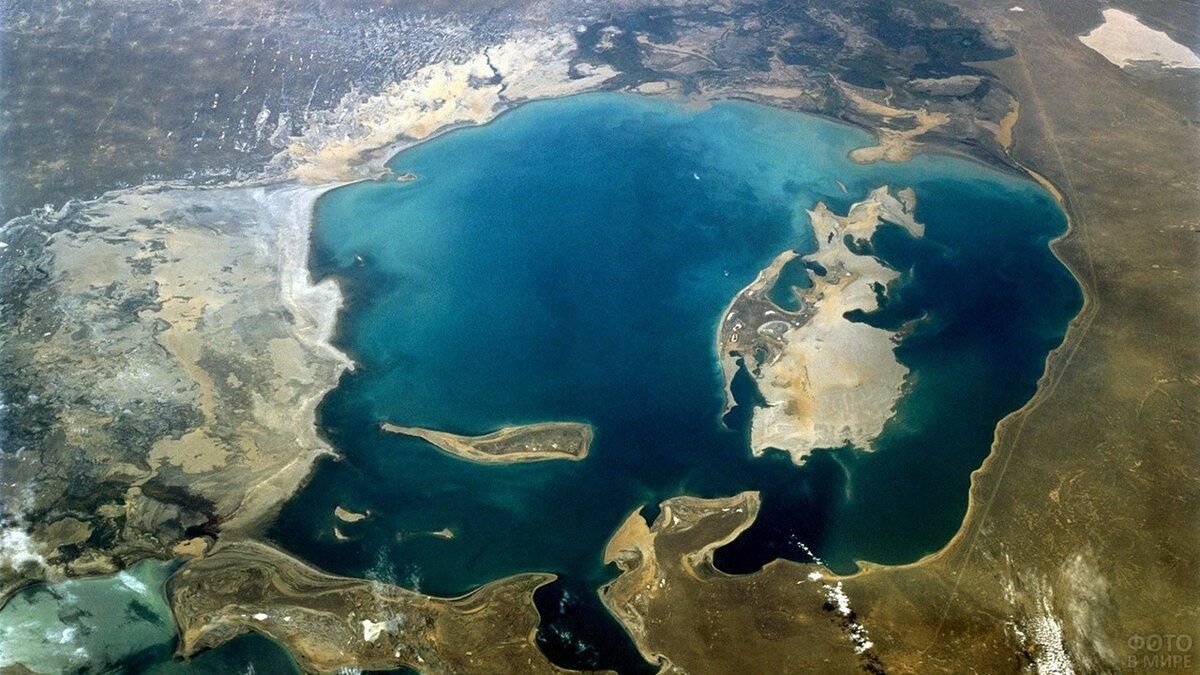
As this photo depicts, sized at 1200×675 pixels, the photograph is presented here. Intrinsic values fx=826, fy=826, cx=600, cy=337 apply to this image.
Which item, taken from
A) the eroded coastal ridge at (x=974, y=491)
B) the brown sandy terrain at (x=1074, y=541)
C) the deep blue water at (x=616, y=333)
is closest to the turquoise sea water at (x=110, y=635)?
the eroded coastal ridge at (x=974, y=491)

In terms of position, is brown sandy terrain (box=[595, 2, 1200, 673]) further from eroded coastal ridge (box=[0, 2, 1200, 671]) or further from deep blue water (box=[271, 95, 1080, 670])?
deep blue water (box=[271, 95, 1080, 670])

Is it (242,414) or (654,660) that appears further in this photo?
(242,414)

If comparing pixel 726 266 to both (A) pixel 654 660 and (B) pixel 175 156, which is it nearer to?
(A) pixel 654 660

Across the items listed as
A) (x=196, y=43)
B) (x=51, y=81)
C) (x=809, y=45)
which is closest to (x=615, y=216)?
(x=809, y=45)

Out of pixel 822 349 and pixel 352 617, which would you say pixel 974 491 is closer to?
pixel 822 349

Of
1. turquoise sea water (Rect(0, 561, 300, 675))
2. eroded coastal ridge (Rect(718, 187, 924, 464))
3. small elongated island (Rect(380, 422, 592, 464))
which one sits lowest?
turquoise sea water (Rect(0, 561, 300, 675))

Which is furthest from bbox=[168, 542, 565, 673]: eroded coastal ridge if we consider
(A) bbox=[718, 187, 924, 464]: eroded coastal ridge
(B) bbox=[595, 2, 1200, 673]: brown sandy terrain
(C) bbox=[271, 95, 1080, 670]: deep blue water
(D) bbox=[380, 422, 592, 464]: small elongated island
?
(A) bbox=[718, 187, 924, 464]: eroded coastal ridge
